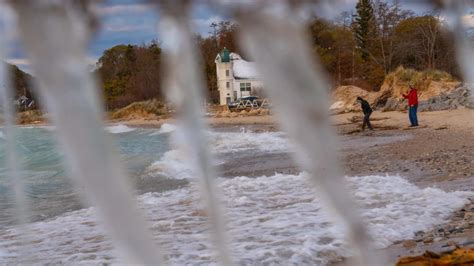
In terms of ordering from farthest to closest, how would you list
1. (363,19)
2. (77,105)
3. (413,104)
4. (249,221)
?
(413,104) → (249,221) → (363,19) → (77,105)

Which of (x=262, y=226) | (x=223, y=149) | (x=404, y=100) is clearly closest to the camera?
(x=262, y=226)

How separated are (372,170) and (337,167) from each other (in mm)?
9343

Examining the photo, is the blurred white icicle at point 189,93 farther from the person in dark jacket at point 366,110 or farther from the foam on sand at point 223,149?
the person in dark jacket at point 366,110

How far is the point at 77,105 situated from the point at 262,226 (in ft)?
16.8

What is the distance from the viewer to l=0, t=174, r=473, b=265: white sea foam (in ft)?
14.7

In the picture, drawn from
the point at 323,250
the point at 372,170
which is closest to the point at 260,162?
the point at 372,170

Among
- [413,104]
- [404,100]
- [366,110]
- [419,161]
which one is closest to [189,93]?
[419,161]

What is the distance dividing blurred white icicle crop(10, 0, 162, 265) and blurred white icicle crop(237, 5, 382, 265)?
0.46ft

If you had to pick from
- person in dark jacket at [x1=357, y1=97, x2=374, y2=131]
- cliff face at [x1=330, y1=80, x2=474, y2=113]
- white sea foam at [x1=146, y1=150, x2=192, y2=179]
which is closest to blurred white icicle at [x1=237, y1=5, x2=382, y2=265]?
white sea foam at [x1=146, y1=150, x2=192, y2=179]

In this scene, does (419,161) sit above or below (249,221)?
below

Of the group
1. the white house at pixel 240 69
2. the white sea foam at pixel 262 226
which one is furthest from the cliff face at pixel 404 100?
the white house at pixel 240 69

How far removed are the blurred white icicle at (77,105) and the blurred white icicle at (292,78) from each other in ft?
0.46

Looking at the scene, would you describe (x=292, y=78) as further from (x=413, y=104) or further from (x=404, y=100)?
(x=404, y=100)

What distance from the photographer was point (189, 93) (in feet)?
1.96
